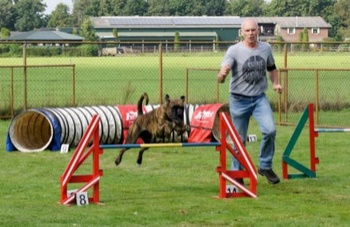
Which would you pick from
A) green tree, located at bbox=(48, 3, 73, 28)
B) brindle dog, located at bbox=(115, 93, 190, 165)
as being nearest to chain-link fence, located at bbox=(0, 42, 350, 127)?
brindle dog, located at bbox=(115, 93, 190, 165)

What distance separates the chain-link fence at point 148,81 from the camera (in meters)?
25.0

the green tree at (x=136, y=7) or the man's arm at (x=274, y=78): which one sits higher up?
the green tree at (x=136, y=7)

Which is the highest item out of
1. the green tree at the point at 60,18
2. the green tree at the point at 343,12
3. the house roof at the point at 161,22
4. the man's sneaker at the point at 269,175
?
the green tree at the point at 60,18

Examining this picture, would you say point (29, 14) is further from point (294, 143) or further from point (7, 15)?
point (294, 143)

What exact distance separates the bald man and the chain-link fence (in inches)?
398

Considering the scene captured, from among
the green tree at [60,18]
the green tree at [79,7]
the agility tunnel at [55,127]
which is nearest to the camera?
the agility tunnel at [55,127]

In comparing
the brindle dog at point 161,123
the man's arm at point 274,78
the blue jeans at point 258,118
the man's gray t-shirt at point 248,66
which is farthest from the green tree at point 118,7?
the man's gray t-shirt at point 248,66

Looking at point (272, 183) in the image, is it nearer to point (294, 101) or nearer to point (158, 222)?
point (158, 222)

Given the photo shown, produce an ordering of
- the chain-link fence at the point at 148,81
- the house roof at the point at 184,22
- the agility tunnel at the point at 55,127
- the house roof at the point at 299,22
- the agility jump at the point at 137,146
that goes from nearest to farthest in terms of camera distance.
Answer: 1. the agility jump at the point at 137,146
2. the agility tunnel at the point at 55,127
3. the chain-link fence at the point at 148,81
4. the house roof at the point at 184,22
5. the house roof at the point at 299,22

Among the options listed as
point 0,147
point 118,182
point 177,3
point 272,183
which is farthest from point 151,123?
point 177,3

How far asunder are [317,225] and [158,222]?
1683 mm

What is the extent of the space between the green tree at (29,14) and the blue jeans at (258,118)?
127091 mm

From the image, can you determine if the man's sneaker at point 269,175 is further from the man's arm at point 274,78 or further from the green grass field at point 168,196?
the man's arm at point 274,78

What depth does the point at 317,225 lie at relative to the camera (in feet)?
31.8
